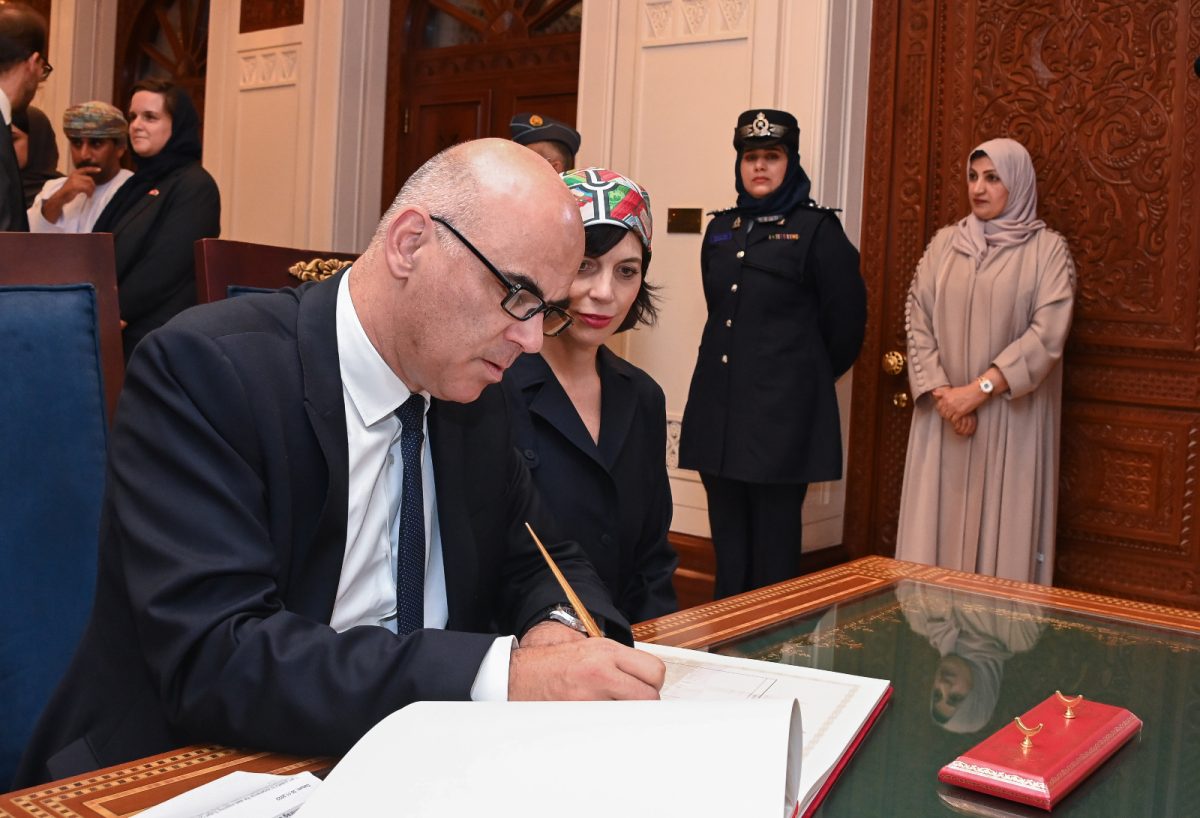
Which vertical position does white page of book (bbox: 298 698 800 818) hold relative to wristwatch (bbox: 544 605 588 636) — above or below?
above

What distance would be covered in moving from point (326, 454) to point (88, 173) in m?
3.76

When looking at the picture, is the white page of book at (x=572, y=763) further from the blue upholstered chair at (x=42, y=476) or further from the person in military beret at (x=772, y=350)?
the person in military beret at (x=772, y=350)

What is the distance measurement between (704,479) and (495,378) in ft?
10.1

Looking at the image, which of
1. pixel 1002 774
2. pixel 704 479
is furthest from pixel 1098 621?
pixel 704 479

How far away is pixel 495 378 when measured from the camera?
137 cm

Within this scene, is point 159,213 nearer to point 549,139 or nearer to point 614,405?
point 549,139

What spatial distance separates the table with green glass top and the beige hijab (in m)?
2.38

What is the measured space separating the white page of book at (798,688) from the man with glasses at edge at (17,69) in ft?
8.86

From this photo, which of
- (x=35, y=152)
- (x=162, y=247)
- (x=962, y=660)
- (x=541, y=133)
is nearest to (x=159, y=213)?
(x=162, y=247)

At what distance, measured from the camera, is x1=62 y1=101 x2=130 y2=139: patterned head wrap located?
449cm

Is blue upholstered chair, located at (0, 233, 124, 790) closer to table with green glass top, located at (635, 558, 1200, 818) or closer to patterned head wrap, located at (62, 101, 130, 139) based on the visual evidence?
table with green glass top, located at (635, 558, 1200, 818)

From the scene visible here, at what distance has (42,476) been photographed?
4.63 feet

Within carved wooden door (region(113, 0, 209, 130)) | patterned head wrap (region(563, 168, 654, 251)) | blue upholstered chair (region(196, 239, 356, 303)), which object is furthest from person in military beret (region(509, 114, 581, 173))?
carved wooden door (region(113, 0, 209, 130))

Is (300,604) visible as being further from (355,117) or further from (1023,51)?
(355,117)
